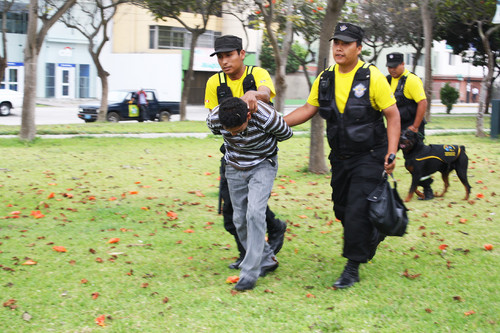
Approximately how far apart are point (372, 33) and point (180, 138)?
22.0 metres

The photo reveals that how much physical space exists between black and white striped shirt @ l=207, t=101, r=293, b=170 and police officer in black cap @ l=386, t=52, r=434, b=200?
11.5 feet

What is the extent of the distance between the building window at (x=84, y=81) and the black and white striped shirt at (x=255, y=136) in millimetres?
40700

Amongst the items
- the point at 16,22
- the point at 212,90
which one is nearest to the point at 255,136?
the point at 212,90

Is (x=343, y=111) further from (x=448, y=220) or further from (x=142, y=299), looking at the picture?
(x=448, y=220)

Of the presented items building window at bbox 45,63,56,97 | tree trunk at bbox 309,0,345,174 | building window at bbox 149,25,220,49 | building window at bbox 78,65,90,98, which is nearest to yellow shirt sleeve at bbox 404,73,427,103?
tree trunk at bbox 309,0,345,174

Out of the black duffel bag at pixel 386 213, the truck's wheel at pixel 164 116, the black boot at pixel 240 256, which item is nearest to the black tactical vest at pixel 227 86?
the black boot at pixel 240 256

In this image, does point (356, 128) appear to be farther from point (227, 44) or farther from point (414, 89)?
point (414, 89)

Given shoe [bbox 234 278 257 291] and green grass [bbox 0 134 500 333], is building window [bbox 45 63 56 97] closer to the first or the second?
green grass [bbox 0 134 500 333]

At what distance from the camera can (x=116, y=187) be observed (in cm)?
878

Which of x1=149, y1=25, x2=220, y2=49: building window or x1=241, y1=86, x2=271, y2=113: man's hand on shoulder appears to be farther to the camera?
x1=149, y1=25, x2=220, y2=49: building window

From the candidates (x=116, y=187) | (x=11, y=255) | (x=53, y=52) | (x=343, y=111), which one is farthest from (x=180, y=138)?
(x=53, y=52)

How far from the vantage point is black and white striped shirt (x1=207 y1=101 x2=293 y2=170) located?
4.41 m

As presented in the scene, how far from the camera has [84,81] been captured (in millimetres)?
43219

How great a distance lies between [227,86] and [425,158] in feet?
12.6
